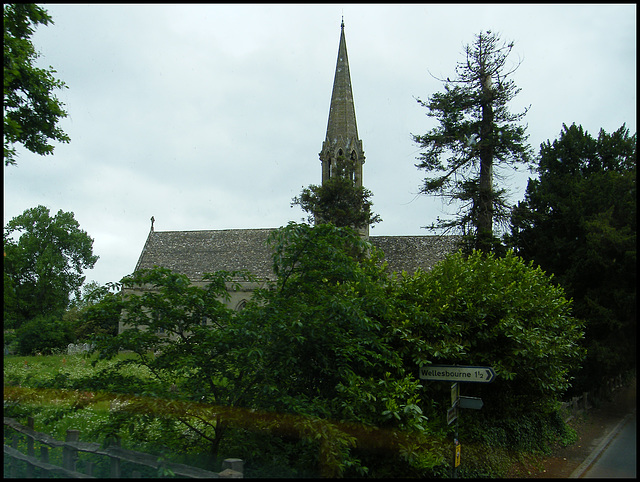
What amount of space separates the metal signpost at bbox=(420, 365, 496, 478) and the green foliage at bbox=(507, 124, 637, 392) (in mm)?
8340

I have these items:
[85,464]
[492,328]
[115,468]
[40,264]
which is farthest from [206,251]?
[115,468]

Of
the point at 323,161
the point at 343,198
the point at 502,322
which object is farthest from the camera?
the point at 323,161

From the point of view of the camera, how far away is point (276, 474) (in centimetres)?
759

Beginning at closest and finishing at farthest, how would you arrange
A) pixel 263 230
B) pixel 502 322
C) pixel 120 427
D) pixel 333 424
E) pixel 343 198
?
1. pixel 120 427
2. pixel 333 424
3. pixel 502 322
4. pixel 343 198
5. pixel 263 230

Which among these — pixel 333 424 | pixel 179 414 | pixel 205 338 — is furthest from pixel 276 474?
pixel 205 338

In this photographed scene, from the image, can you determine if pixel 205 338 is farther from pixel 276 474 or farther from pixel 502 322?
pixel 502 322

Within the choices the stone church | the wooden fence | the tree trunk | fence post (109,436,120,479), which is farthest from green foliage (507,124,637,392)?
fence post (109,436,120,479)

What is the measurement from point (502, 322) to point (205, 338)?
21.5 feet

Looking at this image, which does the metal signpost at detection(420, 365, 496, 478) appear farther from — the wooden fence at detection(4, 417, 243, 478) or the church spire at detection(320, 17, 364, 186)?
the church spire at detection(320, 17, 364, 186)

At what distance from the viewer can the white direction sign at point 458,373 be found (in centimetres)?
860

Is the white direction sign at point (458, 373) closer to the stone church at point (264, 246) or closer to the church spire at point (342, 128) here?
the stone church at point (264, 246)

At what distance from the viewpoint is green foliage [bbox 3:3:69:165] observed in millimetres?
8172

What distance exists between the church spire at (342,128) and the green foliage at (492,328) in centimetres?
2480

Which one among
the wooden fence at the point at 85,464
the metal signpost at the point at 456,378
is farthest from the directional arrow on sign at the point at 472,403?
the wooden fence at the point at 85,464
